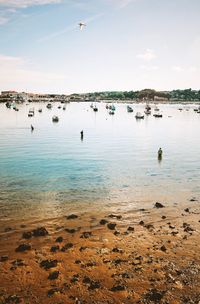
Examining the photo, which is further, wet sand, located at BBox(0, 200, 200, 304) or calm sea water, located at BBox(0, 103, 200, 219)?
calm sea water, located at BBox(0, 103, 200, 219)

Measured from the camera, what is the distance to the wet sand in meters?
14.3

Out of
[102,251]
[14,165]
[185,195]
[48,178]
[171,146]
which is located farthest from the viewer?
[171,146]

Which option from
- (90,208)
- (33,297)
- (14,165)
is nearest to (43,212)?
(90,208)

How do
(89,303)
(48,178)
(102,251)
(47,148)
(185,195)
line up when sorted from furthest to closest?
1. (47,148)
2. (48,178)
3. (185,195)
4. (102,251)
5. (89,303)

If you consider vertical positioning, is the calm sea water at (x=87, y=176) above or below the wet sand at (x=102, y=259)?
below

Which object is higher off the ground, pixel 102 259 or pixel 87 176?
pixel 102 259

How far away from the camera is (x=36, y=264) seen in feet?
55.6

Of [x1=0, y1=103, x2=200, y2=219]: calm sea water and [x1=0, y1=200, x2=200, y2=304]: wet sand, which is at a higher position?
[x1=0, y1=200, x2=200, y2=304]: wet sand

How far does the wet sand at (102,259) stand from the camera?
46.9ft

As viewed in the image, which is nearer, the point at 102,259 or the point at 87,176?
the point at 102,259

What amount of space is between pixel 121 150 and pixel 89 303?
163 ft

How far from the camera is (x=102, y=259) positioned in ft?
57.7

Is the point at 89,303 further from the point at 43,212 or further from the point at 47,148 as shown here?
the point at 47,148

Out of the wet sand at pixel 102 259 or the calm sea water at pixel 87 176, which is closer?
the wet sand at pixel 102 259
